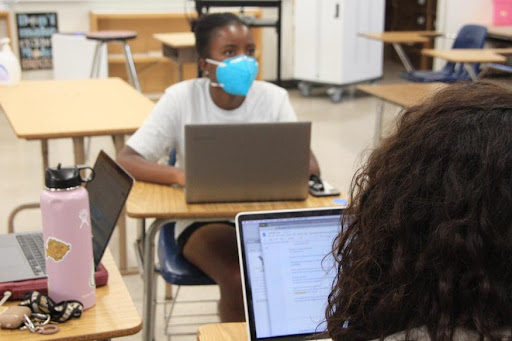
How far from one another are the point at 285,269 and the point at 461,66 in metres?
5.13

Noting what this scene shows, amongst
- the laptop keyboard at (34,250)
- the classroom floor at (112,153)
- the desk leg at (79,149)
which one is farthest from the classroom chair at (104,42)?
the laptop keyboard at (34,250)

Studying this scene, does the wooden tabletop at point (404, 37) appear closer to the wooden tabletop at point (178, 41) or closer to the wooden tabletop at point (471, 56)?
the wooden tabletop at point (471, 56)

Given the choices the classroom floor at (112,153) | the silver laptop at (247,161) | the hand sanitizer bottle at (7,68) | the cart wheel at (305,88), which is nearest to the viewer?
the silver laptop at (247,161)

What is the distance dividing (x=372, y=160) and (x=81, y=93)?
9.16 ft

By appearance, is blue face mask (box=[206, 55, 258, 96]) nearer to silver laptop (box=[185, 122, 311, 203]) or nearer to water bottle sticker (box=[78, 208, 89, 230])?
silver laptop (box=[185, 122, 311, 203])

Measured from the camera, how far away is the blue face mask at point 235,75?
237 centimetres

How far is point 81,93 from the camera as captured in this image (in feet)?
11.3

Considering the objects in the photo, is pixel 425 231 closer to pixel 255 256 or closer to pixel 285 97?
pixel 255 256

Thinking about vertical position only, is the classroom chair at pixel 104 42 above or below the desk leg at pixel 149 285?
above

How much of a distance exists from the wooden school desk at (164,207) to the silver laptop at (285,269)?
681 millimetres

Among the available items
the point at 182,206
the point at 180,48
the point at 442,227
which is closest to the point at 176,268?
the point at 182,206

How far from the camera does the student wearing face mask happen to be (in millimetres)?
→ 2197

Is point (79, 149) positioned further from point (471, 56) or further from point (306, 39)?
point (306, 39)

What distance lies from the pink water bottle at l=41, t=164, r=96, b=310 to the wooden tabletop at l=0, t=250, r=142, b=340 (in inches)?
2.0
